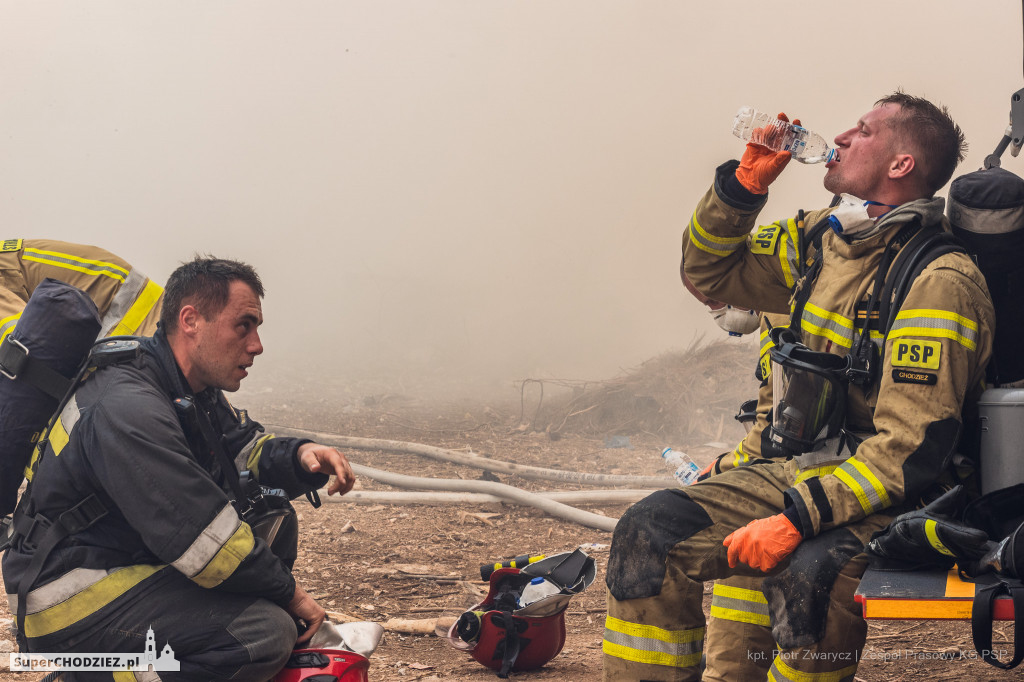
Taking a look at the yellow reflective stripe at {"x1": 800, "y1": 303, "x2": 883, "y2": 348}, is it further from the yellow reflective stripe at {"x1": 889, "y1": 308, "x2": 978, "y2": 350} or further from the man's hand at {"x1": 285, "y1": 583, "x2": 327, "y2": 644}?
the man's hand at {"x1": 285, "y1": 583, "x2": 327, "y2": 644}

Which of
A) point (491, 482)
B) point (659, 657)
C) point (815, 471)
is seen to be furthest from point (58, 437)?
point (491, 482)

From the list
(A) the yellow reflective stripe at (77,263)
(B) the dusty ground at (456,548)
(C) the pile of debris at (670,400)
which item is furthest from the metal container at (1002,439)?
(C) the pile of debris at (670,400)

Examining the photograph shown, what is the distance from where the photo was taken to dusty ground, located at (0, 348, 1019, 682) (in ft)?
11.7

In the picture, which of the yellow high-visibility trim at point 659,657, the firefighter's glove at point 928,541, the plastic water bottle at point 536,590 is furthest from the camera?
the plastic water bottle at point 536,590

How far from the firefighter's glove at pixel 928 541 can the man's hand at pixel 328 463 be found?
166 cm

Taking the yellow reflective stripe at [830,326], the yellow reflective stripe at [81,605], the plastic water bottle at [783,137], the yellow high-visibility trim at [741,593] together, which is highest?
the plastic water bottle at [783,137]

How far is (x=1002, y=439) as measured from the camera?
237 cm

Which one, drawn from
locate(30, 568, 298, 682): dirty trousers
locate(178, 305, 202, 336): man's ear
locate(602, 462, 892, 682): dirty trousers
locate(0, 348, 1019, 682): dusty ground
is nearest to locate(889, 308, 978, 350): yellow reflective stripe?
locate(602, 462, 892, 682): dirty trousers

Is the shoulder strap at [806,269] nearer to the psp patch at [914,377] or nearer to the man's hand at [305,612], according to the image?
the psp patch at [914,377]

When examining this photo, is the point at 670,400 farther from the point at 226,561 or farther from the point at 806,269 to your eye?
the point at 226,561

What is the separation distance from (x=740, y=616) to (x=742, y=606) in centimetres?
4

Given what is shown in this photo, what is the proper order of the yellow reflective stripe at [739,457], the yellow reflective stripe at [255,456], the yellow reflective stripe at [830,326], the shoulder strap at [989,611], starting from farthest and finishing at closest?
the yellow reflective stripe at [739,457]
the yellow reflective stripe at [255,456]
the yellow reflective stripe at [830,326]
the shoulder strap at [989,611]

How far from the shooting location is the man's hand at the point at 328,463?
289 cm

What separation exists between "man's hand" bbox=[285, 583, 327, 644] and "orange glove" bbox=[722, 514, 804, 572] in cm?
134
